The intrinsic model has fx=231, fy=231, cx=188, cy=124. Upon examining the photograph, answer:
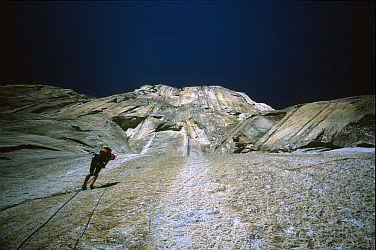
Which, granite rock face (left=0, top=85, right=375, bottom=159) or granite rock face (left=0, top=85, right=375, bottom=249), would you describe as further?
granite rock face (left=0, top=85, right=375, bottom=159)

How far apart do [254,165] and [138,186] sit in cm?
670

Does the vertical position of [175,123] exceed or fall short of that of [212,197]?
it falls short

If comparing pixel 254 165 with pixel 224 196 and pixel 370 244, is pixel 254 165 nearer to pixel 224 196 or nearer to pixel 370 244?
pixel 224 196

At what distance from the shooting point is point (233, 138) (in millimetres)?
32469

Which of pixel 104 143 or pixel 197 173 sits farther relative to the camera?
pixel 104 143

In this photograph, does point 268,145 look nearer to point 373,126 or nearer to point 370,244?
point 373,126

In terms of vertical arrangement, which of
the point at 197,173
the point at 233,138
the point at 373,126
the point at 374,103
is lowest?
the point at 233,138

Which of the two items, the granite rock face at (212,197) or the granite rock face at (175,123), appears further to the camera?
the granite rock face at (175,123)

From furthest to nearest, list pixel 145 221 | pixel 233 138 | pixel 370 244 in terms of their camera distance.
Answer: pixel 233 138, pixel 145 221, pixel 370 244

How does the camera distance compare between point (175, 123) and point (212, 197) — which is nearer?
point (212, 197)

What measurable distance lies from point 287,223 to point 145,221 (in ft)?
15.7

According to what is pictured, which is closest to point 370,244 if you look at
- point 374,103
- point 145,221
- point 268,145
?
point 145,221

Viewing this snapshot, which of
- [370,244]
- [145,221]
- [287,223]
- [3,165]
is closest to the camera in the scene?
[370,244]

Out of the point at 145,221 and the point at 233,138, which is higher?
the point at 145,221
